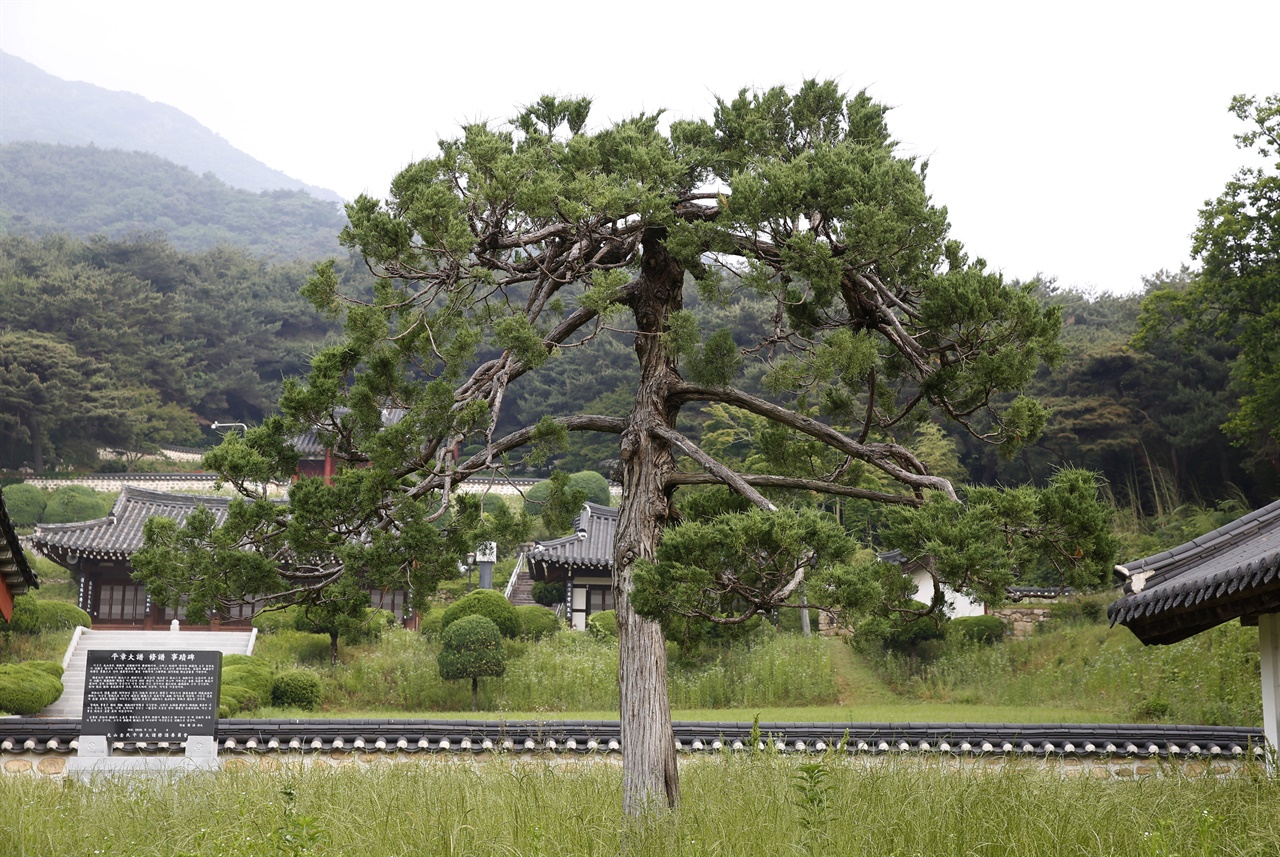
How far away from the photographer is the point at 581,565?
862 inches

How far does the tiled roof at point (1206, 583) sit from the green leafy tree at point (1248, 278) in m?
12.4

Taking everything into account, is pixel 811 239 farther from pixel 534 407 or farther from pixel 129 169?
pixel 129 169

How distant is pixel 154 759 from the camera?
9.59 meters

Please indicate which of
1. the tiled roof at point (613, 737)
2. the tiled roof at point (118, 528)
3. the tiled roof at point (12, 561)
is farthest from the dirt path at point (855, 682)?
the tiled roof at point (118, 528)

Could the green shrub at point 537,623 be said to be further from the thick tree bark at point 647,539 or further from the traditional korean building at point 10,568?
the thick tree bark at point 647,539

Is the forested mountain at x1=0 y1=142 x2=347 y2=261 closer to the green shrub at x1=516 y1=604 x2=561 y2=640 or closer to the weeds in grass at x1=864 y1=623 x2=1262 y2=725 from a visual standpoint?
the green shrub at x1=516 y1=604 x2=561 y2=640

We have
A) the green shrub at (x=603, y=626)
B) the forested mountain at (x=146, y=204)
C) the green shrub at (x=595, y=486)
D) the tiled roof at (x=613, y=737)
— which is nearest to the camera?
the tiled roof at (x=613, y=737)

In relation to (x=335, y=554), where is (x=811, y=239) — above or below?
above

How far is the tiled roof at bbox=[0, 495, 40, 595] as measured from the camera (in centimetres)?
763

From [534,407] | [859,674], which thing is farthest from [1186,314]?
[534,407]

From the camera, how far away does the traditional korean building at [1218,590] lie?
183 inches

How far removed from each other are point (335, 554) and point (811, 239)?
2.93 meters

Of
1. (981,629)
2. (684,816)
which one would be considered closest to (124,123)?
(981,629)

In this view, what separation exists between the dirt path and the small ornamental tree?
19.3 feet
